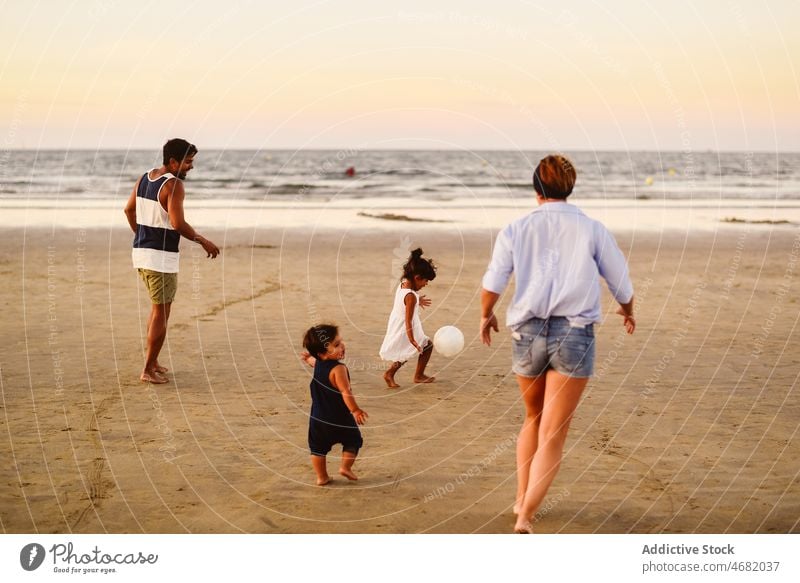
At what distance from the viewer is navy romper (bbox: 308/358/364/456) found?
20.1 ft

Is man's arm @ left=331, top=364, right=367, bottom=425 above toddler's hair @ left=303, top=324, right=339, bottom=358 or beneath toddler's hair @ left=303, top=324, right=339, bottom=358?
beneath

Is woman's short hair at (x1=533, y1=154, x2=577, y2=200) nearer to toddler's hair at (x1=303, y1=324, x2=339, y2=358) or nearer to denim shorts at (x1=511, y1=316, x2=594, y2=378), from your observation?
denim shorts at (x1=511, y1=316, x2=594, y2=378)

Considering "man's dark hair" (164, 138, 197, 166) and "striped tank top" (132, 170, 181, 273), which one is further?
"striped tank top" (132, 170, 181, 273)

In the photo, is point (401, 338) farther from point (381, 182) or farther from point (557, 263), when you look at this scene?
point (381, 182)

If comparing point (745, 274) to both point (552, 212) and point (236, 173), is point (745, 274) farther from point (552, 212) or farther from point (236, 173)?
point (236, 173)

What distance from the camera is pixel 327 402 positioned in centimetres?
614

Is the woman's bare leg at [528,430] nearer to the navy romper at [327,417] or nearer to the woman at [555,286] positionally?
the woman at [555,286]

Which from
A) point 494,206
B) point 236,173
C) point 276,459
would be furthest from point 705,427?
point 236,173

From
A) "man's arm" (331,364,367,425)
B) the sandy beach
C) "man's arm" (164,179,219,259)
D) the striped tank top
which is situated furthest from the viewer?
the striped tank top

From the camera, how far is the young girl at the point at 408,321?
8555mm

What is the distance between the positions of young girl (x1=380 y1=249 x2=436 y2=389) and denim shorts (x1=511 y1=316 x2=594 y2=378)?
11.2ft

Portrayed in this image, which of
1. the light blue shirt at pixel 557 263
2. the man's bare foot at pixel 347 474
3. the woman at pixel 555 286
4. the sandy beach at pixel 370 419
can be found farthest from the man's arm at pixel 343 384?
the light blue shirt at pixel 557 263

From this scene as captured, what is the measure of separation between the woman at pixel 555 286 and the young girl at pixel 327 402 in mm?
1296

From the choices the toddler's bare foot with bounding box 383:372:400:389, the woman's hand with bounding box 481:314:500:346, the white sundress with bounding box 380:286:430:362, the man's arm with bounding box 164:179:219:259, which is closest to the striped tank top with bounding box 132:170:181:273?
the man's arm with bounding box 164:179:219:259
